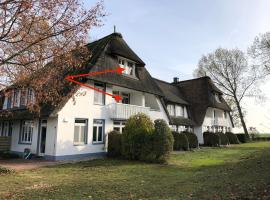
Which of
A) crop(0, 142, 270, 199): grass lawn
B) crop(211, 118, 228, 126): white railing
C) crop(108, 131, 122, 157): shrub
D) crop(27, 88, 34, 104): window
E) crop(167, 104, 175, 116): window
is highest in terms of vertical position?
crop(167, 104, 175, 116): window

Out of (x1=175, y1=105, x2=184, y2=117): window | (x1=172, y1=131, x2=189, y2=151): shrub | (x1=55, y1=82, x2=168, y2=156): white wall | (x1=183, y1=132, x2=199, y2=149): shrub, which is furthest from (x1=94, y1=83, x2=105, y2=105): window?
(x1=175, y1=105, x2=184, y2=117): window

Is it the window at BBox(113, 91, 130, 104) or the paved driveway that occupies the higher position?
the window at BBox(113, 91, 130, 104)

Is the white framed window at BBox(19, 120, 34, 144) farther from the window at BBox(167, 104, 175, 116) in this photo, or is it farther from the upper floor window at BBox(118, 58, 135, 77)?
the window at BBox(167, 104, 175, 116)

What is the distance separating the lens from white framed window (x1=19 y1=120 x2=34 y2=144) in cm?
1912

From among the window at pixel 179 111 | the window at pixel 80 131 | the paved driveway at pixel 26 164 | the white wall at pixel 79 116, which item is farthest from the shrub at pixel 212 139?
the paved driveway at pixel 26 164

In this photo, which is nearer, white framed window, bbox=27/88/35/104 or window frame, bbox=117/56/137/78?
white framed window, bbox=27/88/35/104

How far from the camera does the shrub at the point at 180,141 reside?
24698 millimetres

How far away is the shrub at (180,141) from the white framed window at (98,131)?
8566 millimetres

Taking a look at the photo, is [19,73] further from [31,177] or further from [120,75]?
[120,75]

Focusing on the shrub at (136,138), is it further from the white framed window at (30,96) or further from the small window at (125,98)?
the white framed window at (30,96)

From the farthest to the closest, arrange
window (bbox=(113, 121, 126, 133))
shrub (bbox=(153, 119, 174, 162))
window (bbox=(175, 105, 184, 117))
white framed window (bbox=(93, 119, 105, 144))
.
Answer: window (bbox=(175, 105, 184, 117)) < window (bbox=(113, 121, 126, 133)) < white framed window (bbox=(93, 119, 105, 144)) < shrub (bbox=(153, 119, 174, 162))

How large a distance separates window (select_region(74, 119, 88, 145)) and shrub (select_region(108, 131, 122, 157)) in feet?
6.64

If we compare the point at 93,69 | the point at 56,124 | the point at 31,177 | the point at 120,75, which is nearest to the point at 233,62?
the point at 120,75

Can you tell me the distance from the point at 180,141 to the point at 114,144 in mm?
8886
